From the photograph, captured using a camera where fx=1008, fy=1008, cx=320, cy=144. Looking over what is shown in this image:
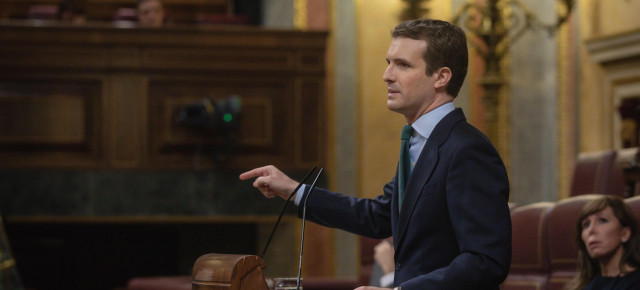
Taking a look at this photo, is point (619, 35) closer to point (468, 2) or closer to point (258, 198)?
point (468, 2)

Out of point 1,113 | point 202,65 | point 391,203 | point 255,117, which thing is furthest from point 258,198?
point 391,203

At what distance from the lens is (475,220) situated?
1.66 meters

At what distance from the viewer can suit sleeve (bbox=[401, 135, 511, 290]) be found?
5.38ft

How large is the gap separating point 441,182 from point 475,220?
4.0 inches

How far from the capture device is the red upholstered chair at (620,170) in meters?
3.85

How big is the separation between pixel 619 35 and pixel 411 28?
4.66 m

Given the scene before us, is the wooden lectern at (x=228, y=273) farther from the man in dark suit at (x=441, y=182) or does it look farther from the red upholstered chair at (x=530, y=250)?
the red upholstered chair at (x=530, y=250)

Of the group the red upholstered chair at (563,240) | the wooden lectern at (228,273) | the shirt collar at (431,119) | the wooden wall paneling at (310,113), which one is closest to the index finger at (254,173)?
the wooden lectern at (228,273)

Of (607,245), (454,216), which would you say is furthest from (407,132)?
(607,245)

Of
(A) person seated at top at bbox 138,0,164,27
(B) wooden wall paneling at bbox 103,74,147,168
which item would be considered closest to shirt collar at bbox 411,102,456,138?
(B) wooden wall paneling at bbox 103,74,147,168

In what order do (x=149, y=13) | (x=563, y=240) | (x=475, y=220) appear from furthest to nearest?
1. (x=149, y=13)
2. (x=563, y=240)
3. (x=475, y=220)

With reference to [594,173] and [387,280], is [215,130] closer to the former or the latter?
[387,280]

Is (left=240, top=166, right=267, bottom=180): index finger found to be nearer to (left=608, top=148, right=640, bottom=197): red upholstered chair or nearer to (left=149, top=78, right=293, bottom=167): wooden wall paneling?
(left=608, top=148, right=640, bottom=197): red upholstered chair

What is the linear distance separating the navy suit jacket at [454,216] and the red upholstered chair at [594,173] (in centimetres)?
260
